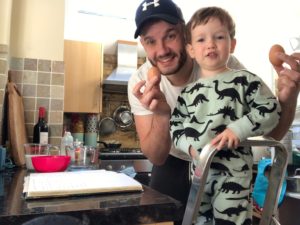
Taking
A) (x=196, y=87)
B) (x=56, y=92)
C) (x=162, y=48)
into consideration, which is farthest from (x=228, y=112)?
(x=56, y=92)

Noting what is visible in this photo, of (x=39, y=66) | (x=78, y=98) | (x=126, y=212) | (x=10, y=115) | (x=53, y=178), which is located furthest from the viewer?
(x=78, y=98)

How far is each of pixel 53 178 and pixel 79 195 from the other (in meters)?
0.21

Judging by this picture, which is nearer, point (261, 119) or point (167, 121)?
point (261, 119)

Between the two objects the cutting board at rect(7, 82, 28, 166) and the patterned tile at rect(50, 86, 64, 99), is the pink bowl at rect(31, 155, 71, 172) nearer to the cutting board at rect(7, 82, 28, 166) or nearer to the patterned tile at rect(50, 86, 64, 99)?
the cutting board at rect(7, 82, 28, 166)

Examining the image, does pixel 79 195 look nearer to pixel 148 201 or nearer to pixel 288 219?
pixel 148 201

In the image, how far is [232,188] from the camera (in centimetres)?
78

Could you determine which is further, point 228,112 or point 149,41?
point 149,41

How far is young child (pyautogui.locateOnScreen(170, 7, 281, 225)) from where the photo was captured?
76 centimetres

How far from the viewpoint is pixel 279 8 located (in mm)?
3047

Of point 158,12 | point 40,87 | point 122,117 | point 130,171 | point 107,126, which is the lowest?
point 130,171

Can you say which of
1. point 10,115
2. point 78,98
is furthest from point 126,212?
point 78,98

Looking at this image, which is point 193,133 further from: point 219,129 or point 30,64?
point 30,64

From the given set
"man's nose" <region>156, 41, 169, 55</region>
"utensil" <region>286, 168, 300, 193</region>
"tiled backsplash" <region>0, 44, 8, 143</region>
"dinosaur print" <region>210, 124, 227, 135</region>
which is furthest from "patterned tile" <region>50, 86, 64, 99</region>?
"utensil" <region>286, 168, 300, 193</region>

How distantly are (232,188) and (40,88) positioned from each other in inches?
57.0
